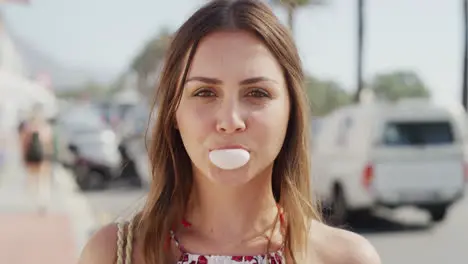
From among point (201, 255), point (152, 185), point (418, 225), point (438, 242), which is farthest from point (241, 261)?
point (418, 225)

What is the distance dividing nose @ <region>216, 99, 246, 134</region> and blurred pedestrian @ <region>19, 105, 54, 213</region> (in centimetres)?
924

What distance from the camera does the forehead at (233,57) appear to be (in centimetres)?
129

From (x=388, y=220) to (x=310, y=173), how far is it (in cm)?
943

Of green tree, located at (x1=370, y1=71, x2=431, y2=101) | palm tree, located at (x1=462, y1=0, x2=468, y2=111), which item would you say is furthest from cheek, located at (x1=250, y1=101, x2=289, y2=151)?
green tree, located at (x1=370, y1=71, x2=431, y2=101)

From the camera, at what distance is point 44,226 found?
9.16m

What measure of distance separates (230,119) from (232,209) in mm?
239

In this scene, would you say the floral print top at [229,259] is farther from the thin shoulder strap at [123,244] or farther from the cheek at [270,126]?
the cheek at [270,126]

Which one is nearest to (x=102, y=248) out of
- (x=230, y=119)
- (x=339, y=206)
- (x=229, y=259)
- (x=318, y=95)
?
(x=229, y=259)

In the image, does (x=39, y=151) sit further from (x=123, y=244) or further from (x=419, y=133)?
(x=123, y=244)

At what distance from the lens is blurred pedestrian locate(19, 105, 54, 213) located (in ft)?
33.4

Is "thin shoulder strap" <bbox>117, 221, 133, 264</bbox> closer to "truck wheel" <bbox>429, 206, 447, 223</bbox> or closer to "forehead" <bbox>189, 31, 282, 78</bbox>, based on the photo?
"forehead" <bbox>189, 31, 282, 78</bbox>

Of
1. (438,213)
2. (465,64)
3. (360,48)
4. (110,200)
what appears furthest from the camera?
(360,48)

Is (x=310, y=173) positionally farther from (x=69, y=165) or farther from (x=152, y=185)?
(x=69, y=165)

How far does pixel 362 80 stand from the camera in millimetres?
20797
